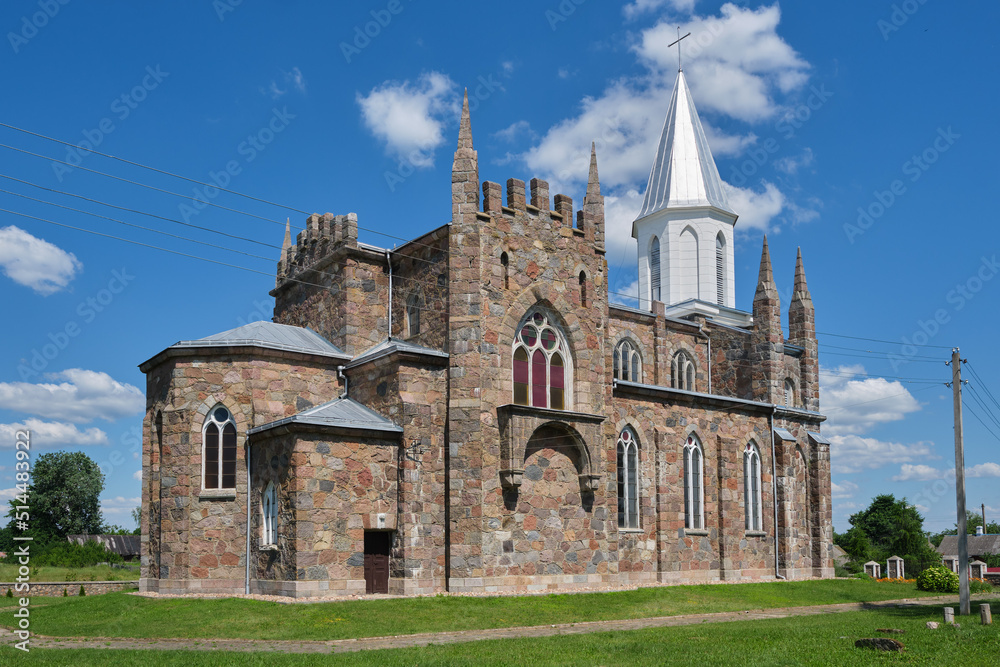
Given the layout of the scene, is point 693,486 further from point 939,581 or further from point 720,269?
point 720,269

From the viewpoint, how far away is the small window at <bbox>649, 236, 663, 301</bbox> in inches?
1834

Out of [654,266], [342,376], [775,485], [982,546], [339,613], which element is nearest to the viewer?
[339,613]

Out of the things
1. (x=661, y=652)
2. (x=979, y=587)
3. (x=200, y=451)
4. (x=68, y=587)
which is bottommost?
(x=979, y=587)

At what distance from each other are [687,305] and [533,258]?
17.5m

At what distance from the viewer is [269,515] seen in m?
25.8

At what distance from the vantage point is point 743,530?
35.2 meters

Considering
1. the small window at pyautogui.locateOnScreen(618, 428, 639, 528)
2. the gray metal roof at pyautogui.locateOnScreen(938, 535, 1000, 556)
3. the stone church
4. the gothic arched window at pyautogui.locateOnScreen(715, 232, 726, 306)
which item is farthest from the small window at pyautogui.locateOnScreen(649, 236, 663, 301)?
the gray metal roof at pyautogui.locateOnScreen(938, 535, 1000, 556)

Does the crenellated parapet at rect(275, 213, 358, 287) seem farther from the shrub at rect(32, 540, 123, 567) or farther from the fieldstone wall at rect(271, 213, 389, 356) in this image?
the shrub at rect(32, 540, 123, 567)

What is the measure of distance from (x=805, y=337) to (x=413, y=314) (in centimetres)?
2204

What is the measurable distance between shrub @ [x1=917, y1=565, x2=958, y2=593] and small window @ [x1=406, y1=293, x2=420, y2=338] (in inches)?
965

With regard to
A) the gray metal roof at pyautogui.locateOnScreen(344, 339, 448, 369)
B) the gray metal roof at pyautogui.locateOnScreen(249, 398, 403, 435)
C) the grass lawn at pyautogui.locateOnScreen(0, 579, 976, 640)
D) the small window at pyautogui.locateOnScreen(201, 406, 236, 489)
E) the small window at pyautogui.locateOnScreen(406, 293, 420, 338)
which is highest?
the small window at pyautogui.locateOnScreen(406, 293, 420, 338)

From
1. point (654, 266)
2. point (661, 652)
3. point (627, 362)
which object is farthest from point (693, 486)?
point (661, 652)

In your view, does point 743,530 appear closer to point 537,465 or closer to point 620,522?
point 620,522

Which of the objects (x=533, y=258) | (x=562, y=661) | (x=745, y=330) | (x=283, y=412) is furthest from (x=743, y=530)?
(x=562, y=661)
